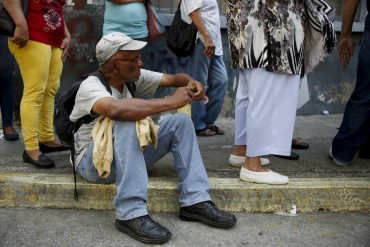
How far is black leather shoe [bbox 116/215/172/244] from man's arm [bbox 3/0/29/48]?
1451mm

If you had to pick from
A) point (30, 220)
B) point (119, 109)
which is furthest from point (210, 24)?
point (30, 220)

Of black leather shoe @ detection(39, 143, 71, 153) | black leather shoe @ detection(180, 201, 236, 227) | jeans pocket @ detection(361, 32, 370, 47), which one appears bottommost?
black leather shoe @ detection(39, 143, 71, 153)

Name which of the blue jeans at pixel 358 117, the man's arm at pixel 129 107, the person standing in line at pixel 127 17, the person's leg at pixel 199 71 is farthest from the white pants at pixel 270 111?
the person's leg at pixel 199 71

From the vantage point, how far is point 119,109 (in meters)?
2.76

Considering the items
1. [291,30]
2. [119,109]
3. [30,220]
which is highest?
[291,30]

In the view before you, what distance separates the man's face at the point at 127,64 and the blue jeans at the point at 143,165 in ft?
1.09

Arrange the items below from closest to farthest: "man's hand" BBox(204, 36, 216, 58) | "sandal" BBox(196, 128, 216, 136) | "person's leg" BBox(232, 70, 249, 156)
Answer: "person's leg" BBox(232, 70, 249, 156), "man's hand" BBox(204, 36, 216, 58), "sandal" BBox(196, 128, 216, 136)

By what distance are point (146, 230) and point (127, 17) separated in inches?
82.0

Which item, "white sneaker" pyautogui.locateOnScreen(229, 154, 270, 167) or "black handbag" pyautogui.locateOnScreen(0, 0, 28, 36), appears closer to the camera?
"black handbag" pyautogui.locateOnScreen(0, 0, 28, 36)

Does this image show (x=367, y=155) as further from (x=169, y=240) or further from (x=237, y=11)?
(x=169, y=240)

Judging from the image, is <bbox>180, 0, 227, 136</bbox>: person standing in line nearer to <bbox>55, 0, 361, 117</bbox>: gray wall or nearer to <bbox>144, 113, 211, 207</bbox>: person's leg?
<bbox>55, 0, 361, 117</bbox>: gray wall

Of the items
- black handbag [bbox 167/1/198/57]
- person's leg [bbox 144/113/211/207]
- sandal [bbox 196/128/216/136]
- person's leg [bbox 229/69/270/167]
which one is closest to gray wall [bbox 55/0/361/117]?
black handbag [bbox 167/1/198/57]

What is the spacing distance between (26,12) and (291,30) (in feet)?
5.94

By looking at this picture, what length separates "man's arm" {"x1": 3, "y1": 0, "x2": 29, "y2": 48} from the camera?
334 cm
